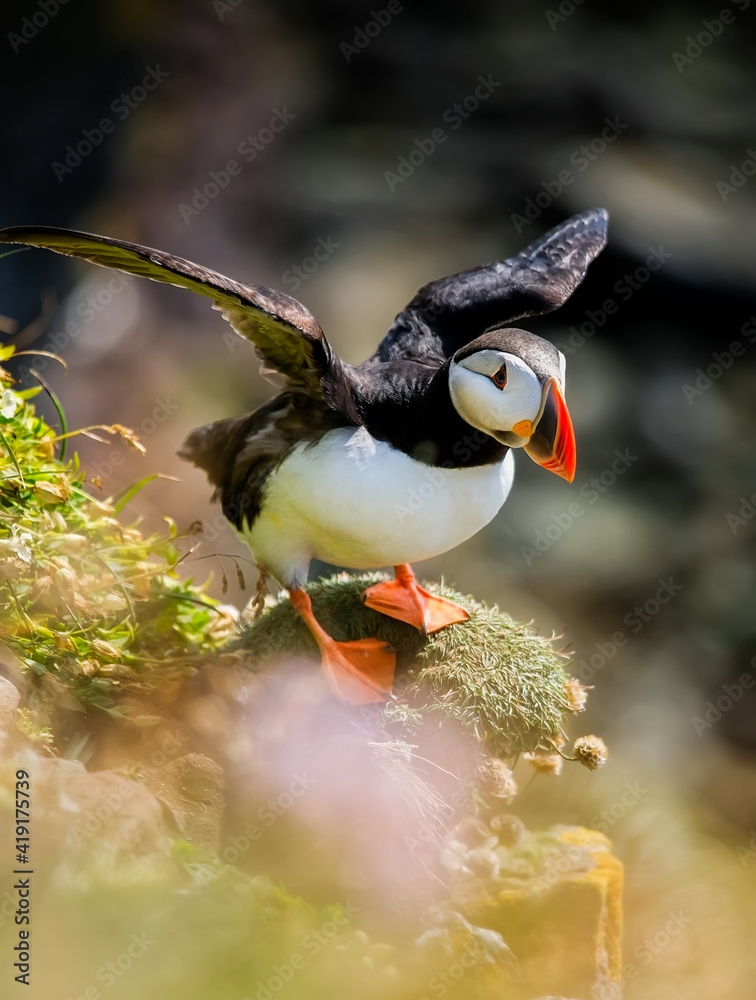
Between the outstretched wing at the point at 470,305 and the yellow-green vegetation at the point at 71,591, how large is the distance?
4.44 feet

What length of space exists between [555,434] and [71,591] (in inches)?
62.7

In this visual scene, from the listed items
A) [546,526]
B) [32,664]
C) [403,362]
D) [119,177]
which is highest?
[403,362]

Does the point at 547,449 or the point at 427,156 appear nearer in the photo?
the point at 547,449

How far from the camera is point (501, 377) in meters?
2.78

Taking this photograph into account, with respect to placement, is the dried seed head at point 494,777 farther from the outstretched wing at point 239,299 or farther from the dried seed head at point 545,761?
the outstretched wing at point 239,299

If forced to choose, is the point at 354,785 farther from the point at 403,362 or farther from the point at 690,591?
the point at 690,591

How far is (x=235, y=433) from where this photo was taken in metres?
3.51

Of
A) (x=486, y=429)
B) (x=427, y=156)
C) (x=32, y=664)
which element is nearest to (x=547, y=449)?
(x=486, y=429)

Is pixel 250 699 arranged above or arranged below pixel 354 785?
below

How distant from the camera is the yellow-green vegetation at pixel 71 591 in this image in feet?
8.70

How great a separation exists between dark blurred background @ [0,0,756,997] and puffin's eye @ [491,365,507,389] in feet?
11.3

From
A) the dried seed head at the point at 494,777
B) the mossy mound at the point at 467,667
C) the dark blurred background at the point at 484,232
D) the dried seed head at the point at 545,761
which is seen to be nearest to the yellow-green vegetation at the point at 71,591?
A: the mossy mound at the point at 467,667

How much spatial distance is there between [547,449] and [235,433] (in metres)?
1.35

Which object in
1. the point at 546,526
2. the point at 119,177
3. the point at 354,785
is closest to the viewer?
the point at 354,785
